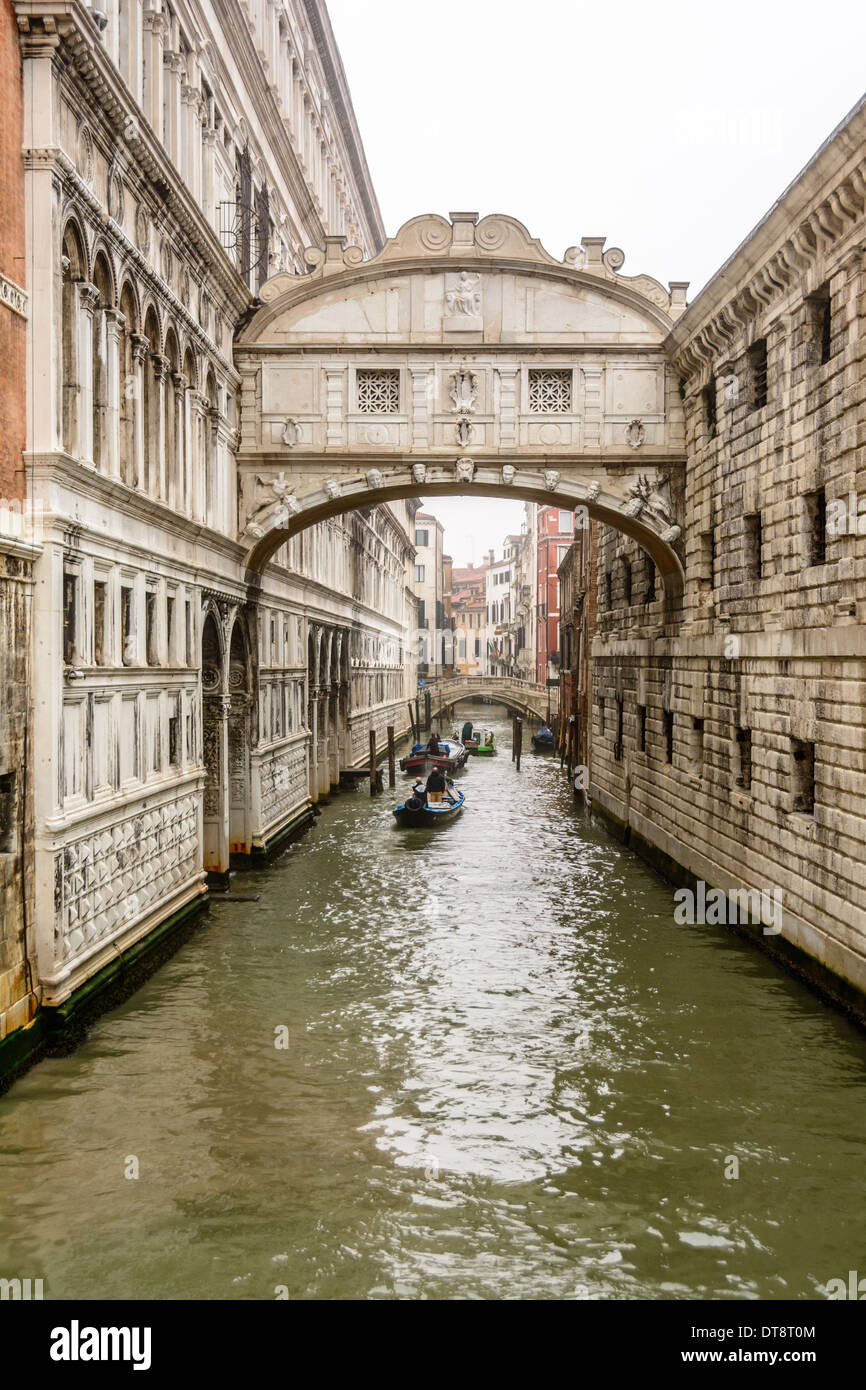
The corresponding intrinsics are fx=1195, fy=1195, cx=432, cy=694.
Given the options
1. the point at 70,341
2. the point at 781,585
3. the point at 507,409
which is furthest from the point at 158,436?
the point at 781,585

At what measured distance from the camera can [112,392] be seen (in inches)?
429

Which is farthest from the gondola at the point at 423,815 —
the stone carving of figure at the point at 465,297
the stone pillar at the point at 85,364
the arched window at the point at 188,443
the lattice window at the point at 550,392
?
the stone pillar at the point at 85,364

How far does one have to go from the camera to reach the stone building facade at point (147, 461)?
9195mm

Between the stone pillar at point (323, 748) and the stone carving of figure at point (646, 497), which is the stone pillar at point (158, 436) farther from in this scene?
the stone pillar at point (323, 748)

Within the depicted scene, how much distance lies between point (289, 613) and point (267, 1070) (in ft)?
41.6

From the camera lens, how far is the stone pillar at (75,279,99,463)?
391 inches

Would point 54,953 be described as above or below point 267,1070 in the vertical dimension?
above

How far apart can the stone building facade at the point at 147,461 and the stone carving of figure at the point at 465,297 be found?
9.32 feet

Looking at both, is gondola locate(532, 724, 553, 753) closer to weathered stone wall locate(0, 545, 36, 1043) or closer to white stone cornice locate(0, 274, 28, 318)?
weathered stone wall locate(0, 545, 36, 1043)

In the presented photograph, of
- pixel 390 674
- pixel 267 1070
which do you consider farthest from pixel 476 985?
pixel 390 674

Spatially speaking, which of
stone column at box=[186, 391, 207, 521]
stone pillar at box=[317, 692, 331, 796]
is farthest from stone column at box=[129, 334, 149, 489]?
stone pillar at box=[317, 692, 331, 796]

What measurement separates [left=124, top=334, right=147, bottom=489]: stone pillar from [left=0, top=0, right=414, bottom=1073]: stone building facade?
0.05 metres
